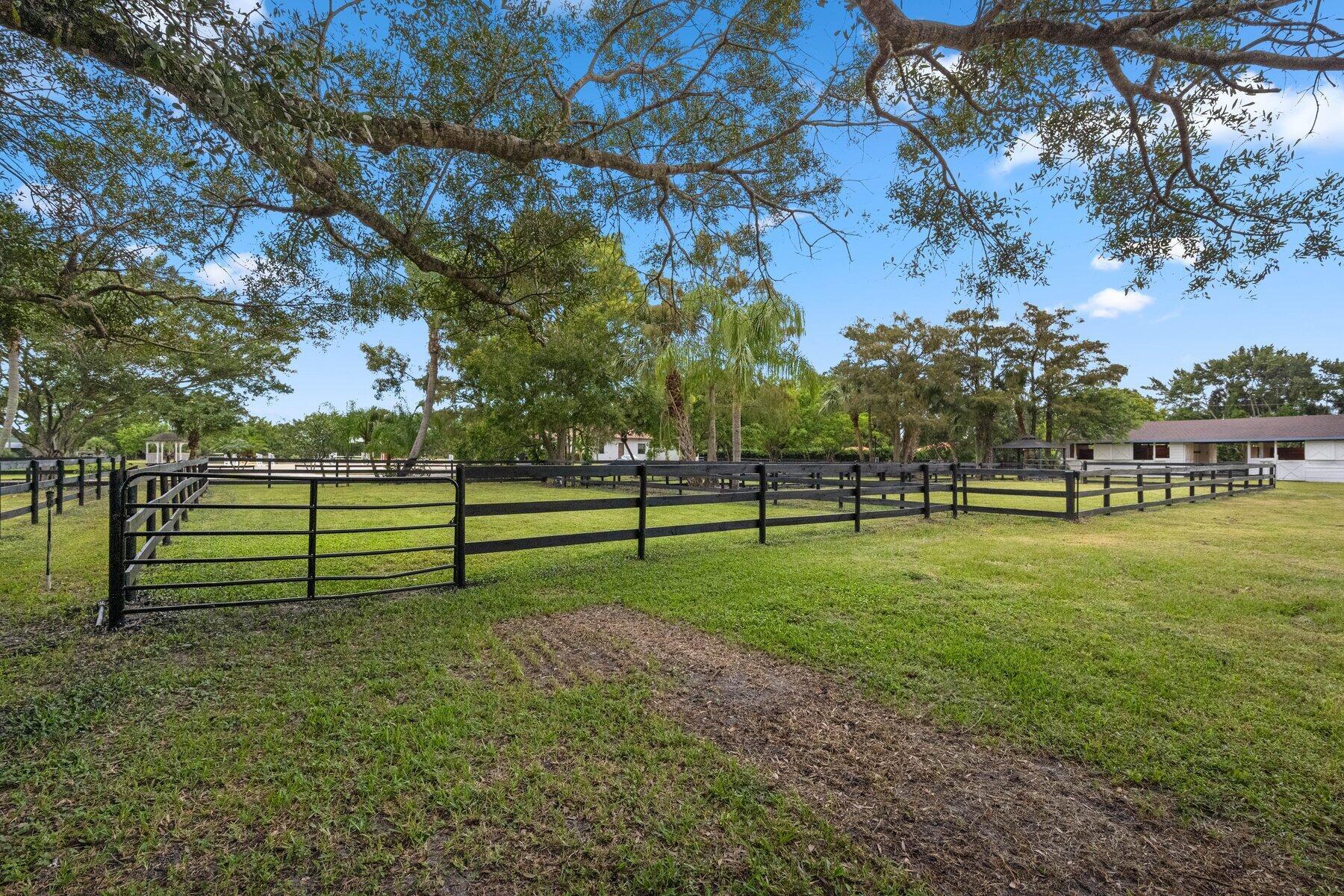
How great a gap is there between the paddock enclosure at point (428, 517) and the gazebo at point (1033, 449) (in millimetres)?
18028

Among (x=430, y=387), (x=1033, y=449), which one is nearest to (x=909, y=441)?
(x=1033, y=449)

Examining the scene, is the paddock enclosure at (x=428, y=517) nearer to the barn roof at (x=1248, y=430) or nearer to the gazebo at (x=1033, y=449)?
the gazebo at (x=1033, y=449)

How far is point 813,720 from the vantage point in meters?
2.83

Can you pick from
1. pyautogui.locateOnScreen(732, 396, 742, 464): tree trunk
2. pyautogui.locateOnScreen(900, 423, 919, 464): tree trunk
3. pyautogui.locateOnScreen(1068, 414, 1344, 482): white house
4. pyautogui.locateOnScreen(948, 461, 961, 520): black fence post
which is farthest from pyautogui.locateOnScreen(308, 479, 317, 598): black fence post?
pyautogui.locateOnScreen(900, 423, 919, 464): tree trunk

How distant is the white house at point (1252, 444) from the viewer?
29250mm

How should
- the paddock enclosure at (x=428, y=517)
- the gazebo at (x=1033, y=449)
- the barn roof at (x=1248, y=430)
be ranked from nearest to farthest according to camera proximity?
the paddock enclosure at (x=428, y=517) → the barn roof at (x=1248, y=430) → the gazebo at (x=1033, y=449)

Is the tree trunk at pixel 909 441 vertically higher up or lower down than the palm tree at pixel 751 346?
lower down

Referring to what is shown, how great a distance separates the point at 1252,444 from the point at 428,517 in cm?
4722

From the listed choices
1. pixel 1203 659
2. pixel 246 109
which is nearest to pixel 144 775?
pixel 246 109

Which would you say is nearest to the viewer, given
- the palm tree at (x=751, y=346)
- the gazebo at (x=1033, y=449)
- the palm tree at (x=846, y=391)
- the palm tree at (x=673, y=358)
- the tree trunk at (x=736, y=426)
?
the palm tree at (x=751, y=346)

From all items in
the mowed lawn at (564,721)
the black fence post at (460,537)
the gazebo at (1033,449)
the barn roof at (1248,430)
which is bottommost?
the mowed lawn at (564,721)

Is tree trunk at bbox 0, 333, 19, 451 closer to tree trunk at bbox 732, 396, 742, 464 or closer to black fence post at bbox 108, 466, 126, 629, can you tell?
black fence post at bbox 108, 466, 126, 629

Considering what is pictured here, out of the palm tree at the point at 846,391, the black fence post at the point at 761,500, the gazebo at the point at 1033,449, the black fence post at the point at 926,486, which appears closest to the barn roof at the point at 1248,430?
the gazebo at the point at 1033,449

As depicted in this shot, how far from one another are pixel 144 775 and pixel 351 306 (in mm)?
7702
